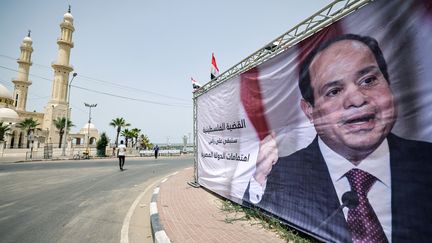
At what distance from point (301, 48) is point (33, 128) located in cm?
6873

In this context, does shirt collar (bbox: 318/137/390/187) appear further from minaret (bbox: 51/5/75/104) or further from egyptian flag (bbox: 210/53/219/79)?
minaret (bbox: 51/5/75/104)

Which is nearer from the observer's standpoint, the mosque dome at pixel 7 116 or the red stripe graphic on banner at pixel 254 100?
the red stripe graphic on banner at pixel 254 100

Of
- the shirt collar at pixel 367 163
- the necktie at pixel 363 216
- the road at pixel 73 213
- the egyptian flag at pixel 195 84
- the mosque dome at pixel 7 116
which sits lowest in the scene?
the road at pixel 73 213

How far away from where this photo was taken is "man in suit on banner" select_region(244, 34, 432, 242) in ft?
8.54

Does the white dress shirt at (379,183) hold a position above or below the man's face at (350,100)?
below

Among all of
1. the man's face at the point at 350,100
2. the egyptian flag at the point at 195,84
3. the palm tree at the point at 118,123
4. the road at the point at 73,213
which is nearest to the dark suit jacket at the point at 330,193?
the man's face at the point at 350,100

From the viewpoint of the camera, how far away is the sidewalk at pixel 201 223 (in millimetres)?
3980

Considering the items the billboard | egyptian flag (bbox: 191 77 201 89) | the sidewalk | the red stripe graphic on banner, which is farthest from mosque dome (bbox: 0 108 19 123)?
the billboard

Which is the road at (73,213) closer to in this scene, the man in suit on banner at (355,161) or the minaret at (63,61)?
the man in suit on banner at (355,161)

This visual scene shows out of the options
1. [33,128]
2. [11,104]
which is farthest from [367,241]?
[11,104]

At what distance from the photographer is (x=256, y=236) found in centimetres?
402

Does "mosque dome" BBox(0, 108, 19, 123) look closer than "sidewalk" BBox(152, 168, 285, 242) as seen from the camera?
No

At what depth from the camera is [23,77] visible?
66.6 metres

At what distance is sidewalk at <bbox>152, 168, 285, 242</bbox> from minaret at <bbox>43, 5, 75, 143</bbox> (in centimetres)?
5962
